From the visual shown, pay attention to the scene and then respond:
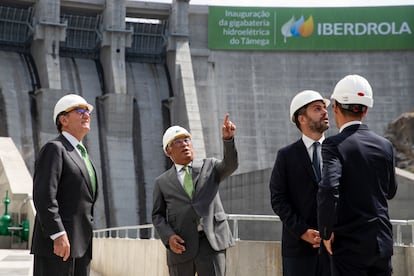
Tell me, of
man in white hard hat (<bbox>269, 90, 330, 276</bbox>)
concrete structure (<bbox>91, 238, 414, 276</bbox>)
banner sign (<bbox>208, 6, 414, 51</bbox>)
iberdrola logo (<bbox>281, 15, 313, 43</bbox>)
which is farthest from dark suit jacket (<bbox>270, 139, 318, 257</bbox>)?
iberdrola logo (<bbox>281, 15, 313, 43</bbox>)

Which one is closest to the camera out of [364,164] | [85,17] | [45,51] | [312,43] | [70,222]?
[364,164]

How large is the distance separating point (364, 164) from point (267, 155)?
2771cm

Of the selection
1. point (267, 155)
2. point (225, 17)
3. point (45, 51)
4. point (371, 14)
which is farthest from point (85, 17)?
point (371, 14)

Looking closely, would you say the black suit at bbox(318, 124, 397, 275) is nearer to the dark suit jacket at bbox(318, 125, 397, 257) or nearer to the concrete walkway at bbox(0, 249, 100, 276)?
the dark suit jacket at bbox(318, 125, 397, 257)

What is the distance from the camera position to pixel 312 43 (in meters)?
33.4

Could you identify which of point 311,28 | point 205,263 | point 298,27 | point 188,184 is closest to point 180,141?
point 188,184

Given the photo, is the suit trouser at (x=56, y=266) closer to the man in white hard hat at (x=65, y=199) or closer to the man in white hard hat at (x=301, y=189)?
the man in white hard hat at (x=65, y=199)

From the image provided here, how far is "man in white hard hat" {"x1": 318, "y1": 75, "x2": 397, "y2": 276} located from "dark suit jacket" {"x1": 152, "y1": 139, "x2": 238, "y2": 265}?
3.60ft

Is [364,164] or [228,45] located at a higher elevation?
[228,45]

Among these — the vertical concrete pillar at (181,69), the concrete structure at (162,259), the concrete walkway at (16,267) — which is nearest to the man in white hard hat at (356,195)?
the concrete structure at (162,259)

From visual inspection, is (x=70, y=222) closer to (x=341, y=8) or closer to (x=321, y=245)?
(x=321, y=245)

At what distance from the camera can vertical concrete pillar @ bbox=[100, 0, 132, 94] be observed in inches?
1153

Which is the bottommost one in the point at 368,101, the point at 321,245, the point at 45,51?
the point at 321,245

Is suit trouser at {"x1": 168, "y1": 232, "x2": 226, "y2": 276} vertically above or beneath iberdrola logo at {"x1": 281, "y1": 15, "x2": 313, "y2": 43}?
beneath
